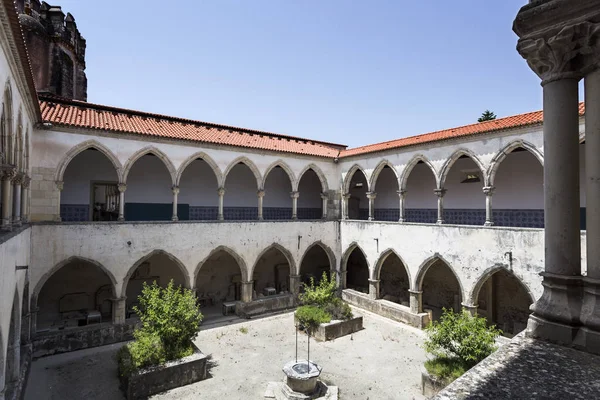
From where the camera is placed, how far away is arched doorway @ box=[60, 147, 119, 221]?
1345cm

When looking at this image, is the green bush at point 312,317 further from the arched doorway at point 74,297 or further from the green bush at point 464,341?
the arched doorway at point 74,297

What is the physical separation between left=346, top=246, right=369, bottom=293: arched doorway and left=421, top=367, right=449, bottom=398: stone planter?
12.3m

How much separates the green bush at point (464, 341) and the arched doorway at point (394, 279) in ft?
30.7

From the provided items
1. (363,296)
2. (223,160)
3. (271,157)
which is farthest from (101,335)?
(363,296)

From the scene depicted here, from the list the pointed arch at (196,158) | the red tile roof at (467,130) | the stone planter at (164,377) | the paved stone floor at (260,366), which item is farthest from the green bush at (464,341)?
the pointed arch at (196,158)

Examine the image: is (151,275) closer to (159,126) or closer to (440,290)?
(159,126)

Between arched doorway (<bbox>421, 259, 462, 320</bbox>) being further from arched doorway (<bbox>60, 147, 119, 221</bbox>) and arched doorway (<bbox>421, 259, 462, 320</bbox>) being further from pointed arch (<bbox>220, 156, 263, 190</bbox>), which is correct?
arched doorway (<bbox>60, 147, 119, 221</bbox>)

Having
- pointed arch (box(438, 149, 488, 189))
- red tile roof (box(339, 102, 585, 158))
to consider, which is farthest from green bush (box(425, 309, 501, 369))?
red tile roof (box(339, 102, 585, 158))

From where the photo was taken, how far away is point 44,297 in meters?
13.3

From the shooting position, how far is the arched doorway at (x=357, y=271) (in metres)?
21.2

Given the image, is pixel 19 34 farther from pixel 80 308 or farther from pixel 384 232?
pixel 384 232

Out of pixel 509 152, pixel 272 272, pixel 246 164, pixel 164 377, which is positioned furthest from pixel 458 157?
pixel 164 377

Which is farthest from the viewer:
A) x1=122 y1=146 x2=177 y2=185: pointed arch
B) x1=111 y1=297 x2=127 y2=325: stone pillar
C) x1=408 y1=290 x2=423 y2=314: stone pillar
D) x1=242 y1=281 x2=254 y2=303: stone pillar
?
x1=242 y1=281 x2=254 y2=303: stone pillar

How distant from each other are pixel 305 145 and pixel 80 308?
1254 cm
